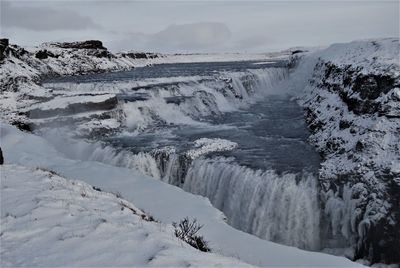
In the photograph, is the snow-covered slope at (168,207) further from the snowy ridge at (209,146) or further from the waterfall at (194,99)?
the waterfall at (194,99)

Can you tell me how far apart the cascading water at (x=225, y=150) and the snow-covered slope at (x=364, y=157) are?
721 millimetres

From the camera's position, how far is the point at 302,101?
3378cm

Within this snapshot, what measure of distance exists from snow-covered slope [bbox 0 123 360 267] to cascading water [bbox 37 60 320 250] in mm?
3897

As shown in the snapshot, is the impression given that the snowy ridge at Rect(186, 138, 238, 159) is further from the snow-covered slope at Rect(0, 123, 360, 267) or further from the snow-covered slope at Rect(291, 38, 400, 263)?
the snow-covered slope at Rect(0, 123, 360, 267)

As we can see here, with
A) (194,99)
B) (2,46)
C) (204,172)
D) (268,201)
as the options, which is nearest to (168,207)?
(268,201)

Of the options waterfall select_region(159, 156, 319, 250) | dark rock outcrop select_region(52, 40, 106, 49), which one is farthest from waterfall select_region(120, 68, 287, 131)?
dark rock outcrop select_region(52, 40, 106, 49)

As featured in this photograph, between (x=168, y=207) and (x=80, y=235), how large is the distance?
4.11 meters

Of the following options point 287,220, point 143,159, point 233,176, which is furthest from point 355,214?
point 143,159

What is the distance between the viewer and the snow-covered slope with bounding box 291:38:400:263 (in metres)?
12.6

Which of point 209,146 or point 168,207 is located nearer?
point 168,207

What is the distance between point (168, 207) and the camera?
33.3ft

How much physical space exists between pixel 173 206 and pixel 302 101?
83.1 ft

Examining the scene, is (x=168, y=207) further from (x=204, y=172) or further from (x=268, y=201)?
(x=204, y=172)

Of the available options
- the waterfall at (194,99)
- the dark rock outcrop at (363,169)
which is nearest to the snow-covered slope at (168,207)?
the dark rock outcrop at (363,169)
